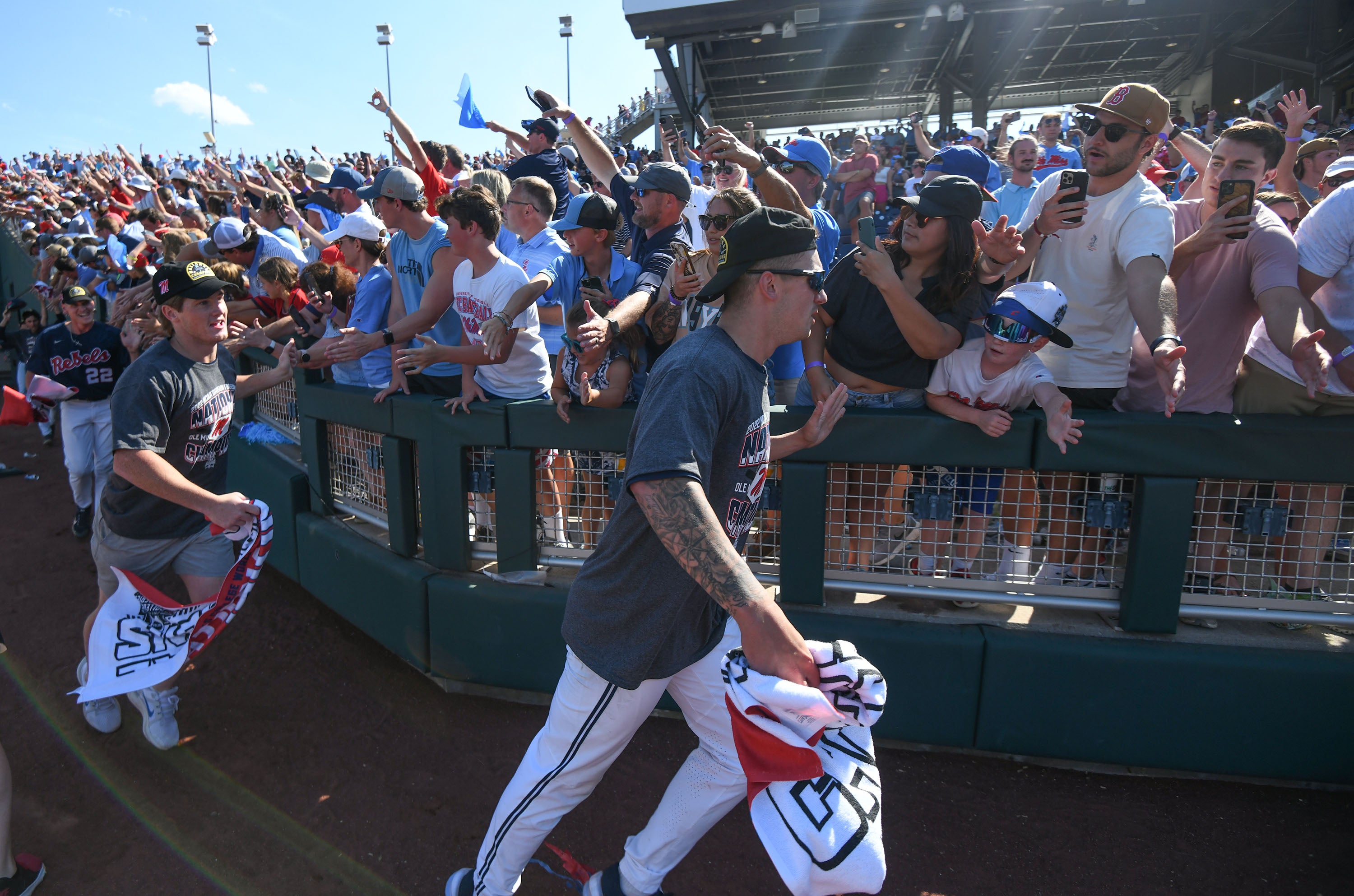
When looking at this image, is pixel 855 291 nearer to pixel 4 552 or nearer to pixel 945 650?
pixel 945 650

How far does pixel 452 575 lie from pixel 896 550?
206 cm

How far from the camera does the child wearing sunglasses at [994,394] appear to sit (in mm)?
2912

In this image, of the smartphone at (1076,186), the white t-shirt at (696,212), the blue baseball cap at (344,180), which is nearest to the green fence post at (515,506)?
the white t-shirt at (696,212)

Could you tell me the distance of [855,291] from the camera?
3.37 meters

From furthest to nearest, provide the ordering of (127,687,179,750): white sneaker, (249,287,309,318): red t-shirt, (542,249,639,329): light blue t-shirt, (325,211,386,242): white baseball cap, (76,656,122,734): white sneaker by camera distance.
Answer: (249,287,309,318): red t-shirt → (325,211,386,242): white baseball cap → (542,249,639,329): light blue t-shirt → (76,656,122,734): white sneaker → (127,687,179,750): white sneaker

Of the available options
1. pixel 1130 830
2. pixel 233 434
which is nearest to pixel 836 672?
pixel 1130 830

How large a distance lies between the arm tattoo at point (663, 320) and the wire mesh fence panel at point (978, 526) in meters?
0.98

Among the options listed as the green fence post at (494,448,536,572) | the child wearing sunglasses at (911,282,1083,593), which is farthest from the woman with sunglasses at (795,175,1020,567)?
the green fence post at (494,448,536,572)

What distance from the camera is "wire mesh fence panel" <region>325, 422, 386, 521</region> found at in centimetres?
436

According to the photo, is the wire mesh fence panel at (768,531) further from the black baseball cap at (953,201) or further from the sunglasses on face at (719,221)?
the black baseball cap at (953,201)

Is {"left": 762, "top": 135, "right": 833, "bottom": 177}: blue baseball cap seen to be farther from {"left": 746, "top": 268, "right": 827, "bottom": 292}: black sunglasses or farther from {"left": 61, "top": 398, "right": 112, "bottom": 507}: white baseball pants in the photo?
{"left": 61, "top": 398, "right": 112, "bottom": 507}: white baseball pants

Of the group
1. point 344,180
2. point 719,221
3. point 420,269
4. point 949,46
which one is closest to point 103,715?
point 420,269

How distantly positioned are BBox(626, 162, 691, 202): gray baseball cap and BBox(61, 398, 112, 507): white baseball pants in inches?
206

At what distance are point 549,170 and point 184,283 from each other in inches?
130
